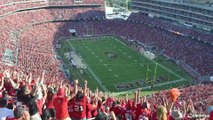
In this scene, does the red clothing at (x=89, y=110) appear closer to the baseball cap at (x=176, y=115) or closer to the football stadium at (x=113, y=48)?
the football stadium at (x=113, y=48)

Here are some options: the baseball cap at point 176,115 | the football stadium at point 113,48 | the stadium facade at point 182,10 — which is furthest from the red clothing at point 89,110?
the stadium facade at point 182,10

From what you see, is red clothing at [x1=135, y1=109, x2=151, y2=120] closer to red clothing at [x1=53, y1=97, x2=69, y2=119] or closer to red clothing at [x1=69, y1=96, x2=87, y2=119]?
red clothing at [x1=69, y1=96, x2=87, y2=119]

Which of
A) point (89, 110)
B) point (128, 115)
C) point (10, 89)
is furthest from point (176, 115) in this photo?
point (10, 89)

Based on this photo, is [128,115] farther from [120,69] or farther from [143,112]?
[120,69]

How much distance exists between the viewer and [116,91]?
31.9 meters

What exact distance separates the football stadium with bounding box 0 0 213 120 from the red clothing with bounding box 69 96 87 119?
0.08ft

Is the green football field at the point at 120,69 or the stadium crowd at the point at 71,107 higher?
the stadium crowd at the point at 71,107

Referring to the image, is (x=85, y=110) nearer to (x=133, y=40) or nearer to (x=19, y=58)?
(x=19, y=58)

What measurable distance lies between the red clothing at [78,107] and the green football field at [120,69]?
910 inches

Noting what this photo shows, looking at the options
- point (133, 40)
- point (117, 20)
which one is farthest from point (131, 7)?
point (133, 40)

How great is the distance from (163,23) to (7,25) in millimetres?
22780

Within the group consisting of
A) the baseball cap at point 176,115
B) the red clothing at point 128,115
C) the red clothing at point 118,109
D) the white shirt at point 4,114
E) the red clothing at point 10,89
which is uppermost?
the white shirt at point 4,114

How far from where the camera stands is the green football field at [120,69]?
111ft

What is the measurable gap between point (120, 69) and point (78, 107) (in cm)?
2950
